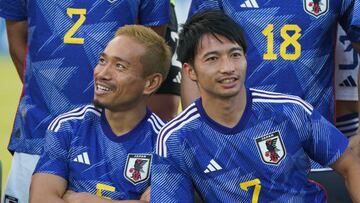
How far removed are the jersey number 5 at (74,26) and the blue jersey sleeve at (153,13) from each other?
33 centimetres

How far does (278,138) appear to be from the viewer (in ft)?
16.3

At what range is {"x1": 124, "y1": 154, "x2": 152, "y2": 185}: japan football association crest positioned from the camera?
5.20m

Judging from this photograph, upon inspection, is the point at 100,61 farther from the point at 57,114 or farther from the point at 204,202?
the point at 204,202

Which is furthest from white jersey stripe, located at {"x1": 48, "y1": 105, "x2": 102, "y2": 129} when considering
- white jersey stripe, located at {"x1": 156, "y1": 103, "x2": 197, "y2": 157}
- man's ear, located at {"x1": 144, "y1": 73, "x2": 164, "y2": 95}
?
white jersey stripe, located at {"x1": 156, "y1": 103, "x2": 197, "y2": 157}

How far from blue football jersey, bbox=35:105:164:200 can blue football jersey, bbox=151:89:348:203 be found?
0.82 feet

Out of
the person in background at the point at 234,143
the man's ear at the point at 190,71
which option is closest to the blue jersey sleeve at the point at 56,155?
the person in background at the point at 234,143

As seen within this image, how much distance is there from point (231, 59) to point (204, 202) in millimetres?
655

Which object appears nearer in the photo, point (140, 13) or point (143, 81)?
point (143, 81)

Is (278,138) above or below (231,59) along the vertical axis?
below

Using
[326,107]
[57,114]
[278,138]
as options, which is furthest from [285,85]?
[57,114]

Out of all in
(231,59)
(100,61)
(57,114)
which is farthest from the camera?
(57,114)

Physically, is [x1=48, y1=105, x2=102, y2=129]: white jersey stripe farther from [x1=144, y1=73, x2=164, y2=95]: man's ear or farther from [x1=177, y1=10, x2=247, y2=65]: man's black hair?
[x1=177, y1=10, x2=247, y2=65]: man's black hair

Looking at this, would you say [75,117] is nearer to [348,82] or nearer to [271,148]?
[271,148]

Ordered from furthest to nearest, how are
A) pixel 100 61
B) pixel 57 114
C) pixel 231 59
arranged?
pixel 57 114 → pixel 100 61 → pixel 231 59
